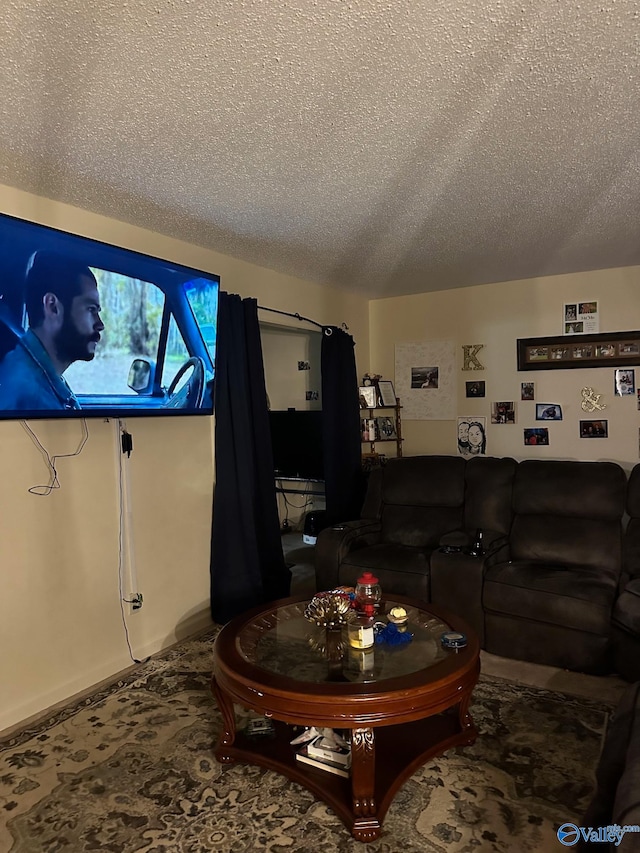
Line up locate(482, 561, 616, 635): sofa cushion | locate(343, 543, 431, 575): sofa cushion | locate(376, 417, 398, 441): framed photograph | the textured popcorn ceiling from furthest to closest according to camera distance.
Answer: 1. locate(376, 417, 398, 441): framed photograph
2. locate(343, 543, 431, 575): sofa cushion
3. locate(482, 561, 616, 635): sofa cushion
4. the textured popcorn ceiling

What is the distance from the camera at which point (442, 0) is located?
1.37 metres

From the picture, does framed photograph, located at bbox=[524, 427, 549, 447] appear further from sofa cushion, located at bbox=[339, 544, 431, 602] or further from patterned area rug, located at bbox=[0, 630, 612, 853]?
patterned area rug, located at bbox=[0, 630, 612, 853]

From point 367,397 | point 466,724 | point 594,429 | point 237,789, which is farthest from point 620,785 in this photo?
point 367,397

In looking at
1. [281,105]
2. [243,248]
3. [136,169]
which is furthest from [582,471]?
[136,169]

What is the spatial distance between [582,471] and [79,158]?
299cm

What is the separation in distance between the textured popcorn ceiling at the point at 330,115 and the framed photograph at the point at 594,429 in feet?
4.44

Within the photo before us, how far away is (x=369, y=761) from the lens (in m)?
1.79

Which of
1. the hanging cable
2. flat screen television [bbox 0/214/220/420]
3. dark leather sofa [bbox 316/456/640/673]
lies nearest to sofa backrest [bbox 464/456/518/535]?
dark leather sofa [bbox 316/456/640/673]

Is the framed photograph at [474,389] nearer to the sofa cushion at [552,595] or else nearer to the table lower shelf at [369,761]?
the sofa cushion at [552,595]

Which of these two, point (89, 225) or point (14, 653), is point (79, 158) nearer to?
point (89, 225)

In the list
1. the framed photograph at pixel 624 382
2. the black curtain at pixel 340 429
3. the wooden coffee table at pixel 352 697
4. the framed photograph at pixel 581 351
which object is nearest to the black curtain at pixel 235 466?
the black curtain at pixel 340 429

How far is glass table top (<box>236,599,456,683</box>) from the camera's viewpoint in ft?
6.55

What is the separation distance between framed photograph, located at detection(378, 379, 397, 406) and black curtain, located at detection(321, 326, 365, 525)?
1.21ft

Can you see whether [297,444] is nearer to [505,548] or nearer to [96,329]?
[505,548]
